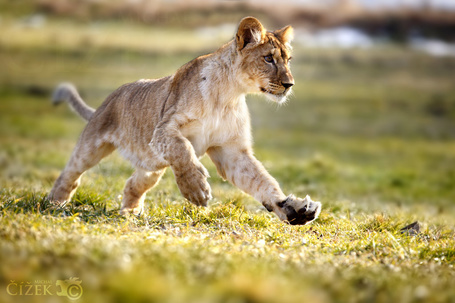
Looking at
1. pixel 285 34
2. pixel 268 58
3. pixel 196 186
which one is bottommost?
pixel 196 186

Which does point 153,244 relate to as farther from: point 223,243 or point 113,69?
point 113,69

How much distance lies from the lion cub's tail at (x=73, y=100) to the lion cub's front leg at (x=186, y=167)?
2.54 meters

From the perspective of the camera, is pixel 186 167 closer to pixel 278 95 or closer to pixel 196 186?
pixel 196 186

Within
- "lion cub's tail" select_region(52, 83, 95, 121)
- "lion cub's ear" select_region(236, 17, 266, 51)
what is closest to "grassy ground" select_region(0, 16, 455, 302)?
"lion cub's tail" select_region(52, 83, 95, 121)

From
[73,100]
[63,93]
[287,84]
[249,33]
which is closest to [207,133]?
[287,84]

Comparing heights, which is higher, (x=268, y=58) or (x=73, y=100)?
(x=268, y=58)

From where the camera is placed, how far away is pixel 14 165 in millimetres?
11523

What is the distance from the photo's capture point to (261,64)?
5.83m

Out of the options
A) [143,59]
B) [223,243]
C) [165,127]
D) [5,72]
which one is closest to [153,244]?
[223,243]

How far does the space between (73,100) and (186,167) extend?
3430 millimetres

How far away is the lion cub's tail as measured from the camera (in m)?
7.79

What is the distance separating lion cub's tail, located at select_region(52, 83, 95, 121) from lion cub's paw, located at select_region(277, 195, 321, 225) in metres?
3.53

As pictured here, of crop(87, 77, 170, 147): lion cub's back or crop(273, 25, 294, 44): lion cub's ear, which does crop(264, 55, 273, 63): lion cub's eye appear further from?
crop(87, 77, 170, 147): lion cub's back

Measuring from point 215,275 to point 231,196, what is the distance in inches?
152
